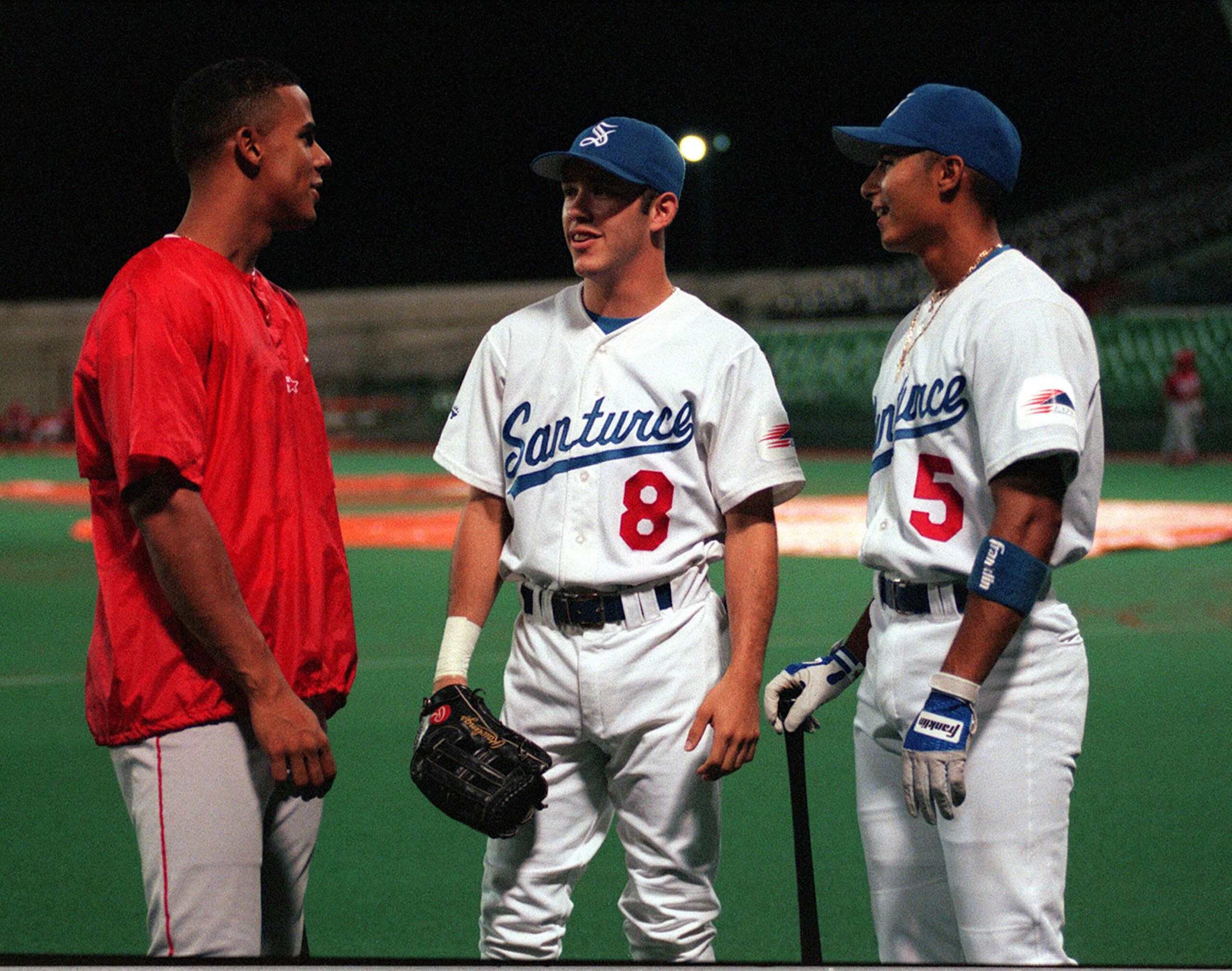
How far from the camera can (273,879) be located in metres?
2.52

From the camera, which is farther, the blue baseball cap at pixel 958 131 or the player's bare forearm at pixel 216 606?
the blue baseball cap at pixel 958 131

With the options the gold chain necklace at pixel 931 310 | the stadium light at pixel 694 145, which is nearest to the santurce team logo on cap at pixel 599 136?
the gold chain necklace at pixel 931 310

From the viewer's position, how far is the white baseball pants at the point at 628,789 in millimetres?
2639

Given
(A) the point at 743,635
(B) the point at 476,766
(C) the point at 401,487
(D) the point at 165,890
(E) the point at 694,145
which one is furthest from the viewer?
(C) the point at 401,487

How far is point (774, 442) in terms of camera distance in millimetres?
2697

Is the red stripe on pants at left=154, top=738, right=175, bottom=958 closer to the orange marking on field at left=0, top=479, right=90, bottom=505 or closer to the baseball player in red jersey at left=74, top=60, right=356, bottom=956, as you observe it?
the baseball player in red jersey at left=74, top=60, right=356, bottom=956

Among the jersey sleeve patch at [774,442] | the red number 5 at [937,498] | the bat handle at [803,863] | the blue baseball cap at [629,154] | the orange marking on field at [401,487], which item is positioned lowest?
the orange marking on field at [401,487]

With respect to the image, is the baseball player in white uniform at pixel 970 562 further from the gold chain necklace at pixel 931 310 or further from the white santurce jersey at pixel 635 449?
the white santurce jersey at pixel 635 449

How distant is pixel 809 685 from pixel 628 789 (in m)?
0.45

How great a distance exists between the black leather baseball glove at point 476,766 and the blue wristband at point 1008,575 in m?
0.91

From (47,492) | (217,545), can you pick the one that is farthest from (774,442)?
(47,492)

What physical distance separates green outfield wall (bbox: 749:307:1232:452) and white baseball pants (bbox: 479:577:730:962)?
21.6 m

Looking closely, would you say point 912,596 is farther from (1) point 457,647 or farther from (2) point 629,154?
(2) point 629,154

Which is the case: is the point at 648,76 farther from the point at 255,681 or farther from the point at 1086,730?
the point at 255,681
